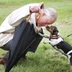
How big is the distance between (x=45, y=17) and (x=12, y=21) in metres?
0.48

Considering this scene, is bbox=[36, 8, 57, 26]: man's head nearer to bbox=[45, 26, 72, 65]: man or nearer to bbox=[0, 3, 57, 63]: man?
bbox=[0, 3, 57, 63]: man

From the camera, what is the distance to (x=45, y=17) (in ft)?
15.7

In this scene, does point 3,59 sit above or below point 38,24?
below

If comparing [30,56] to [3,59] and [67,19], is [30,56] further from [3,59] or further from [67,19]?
[67,19]

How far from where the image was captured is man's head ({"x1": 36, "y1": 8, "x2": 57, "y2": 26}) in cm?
477

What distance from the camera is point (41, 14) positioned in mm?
4832

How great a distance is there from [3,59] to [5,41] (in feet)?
0.98

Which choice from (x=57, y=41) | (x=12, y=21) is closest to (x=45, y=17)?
(x=57, y=41)

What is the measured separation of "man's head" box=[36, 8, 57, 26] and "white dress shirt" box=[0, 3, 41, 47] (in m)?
0.08

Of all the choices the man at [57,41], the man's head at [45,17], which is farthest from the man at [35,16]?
the man at [57,41]

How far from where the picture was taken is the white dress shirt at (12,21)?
192 inches

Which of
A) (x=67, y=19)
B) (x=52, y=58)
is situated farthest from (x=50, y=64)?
(x=67, y=19)

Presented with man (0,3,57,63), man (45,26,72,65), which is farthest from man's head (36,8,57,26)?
man (45,26,72,65)

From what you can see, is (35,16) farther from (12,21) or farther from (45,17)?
(12,21)
